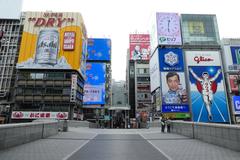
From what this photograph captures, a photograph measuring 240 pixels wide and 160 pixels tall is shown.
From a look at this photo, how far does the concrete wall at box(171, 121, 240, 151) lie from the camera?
812cm

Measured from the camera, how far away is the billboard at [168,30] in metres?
57.2

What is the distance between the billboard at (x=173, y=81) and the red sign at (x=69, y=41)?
23439mm

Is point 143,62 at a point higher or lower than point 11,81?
higher

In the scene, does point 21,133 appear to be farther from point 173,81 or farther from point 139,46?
point 139,46

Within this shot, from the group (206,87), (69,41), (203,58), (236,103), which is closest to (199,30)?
(203,58)

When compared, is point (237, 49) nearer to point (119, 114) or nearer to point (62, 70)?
point (119, 114)

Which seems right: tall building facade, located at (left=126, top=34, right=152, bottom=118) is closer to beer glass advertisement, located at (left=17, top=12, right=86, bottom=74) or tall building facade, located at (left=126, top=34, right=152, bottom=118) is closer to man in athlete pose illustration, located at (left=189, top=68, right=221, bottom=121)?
man in athlete pose illustration, located at (left=189, top=68, right=221, bottom=121)

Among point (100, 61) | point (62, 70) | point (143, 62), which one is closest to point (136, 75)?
point (143, 62)

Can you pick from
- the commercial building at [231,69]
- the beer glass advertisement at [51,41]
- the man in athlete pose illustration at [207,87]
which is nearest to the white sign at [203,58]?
the commercial building at [231,69]

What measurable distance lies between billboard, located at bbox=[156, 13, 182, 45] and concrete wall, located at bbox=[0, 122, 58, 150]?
48.8m

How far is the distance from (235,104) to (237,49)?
15.2m

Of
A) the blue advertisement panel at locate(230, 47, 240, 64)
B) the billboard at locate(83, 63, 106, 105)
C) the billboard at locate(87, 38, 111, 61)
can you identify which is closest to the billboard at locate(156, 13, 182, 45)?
the blue advertisement panel at locate(230, 47, 240, 64)

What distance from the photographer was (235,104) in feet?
179

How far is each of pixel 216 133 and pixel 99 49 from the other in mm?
70737
